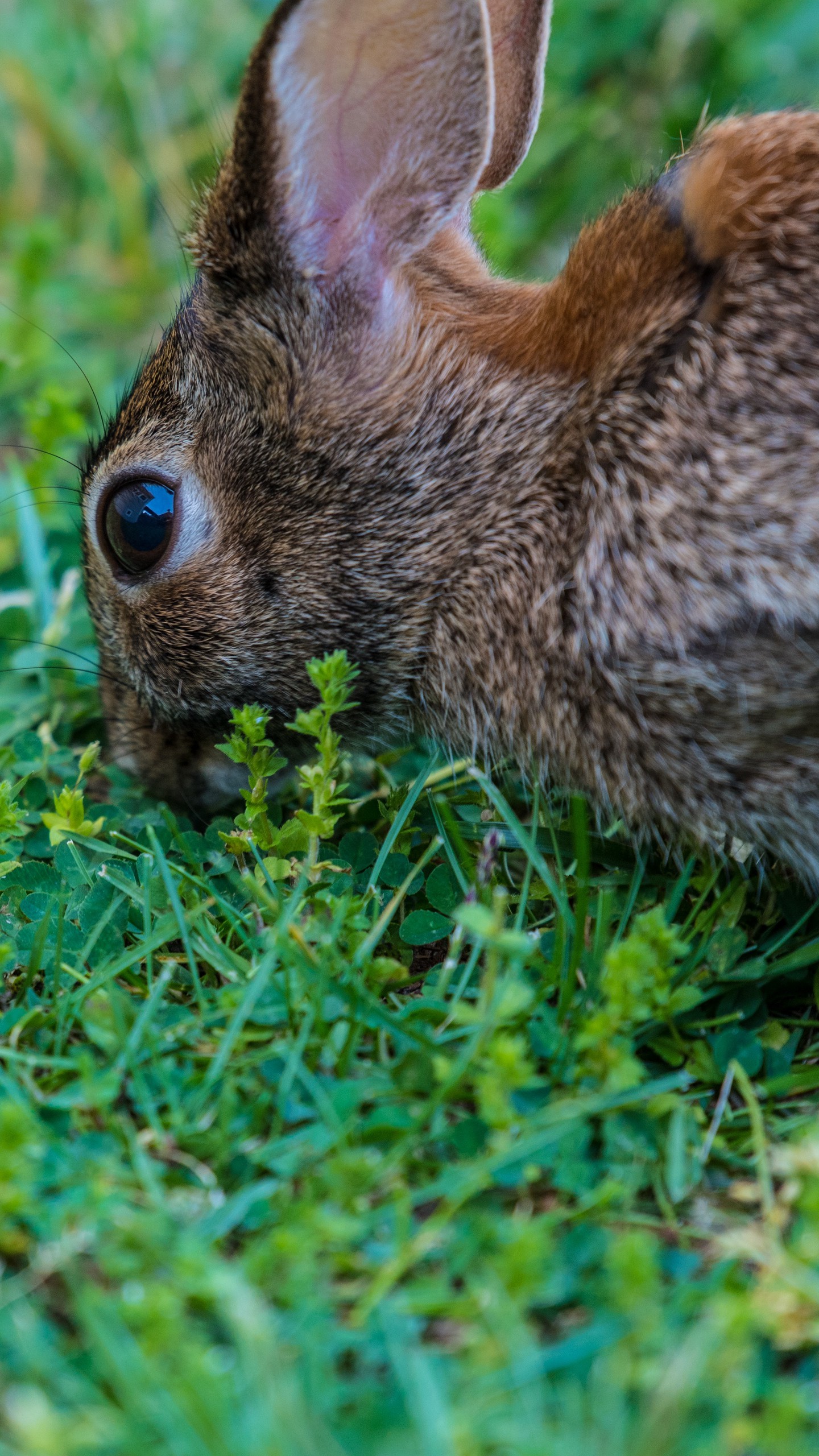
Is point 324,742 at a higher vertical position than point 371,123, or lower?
lower

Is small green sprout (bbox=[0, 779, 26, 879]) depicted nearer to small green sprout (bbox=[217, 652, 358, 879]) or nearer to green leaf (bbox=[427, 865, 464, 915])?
small green sprout (bbox=[217, 652, 358, 879])

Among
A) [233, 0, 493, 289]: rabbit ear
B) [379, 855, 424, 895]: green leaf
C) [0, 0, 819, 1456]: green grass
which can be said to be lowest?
[0, 0, 819, 1456]: green grass

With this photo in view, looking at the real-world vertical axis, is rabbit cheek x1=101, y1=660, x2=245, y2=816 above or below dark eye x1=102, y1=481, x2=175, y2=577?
below

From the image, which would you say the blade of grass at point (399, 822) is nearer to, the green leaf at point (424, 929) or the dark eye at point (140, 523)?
the green leaf at point (424, 929)

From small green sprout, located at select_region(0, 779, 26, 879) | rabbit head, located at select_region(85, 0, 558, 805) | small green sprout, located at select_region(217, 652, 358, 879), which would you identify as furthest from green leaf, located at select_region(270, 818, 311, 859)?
small green sprout, located at select_region(0, 779, 26, 879)

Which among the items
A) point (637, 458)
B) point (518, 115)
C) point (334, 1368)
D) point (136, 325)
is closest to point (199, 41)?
point (136, 325)

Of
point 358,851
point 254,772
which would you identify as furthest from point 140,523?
point 358,851

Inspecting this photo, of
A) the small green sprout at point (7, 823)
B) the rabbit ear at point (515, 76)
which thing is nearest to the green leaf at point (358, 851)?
the small green sprout at point (7, 823)

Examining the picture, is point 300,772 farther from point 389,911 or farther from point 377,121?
point 377,121
